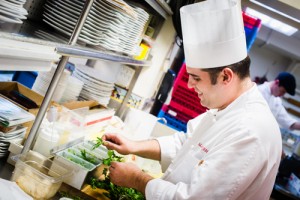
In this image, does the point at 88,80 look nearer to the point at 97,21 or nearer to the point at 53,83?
the point at 97,21

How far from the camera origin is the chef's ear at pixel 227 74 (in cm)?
156

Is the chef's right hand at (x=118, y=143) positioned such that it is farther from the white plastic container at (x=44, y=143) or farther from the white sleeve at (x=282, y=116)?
the white sleeve at (x=282, y=116)

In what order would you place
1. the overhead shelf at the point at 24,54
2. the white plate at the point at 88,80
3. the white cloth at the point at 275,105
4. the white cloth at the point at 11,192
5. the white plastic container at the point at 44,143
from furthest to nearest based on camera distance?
the white cloth at the point at 275,105, the white plate at the point at 88,80, the white plastic container at the point at 44,143, the white cloth at the point at 11,192, the overhead shelf at the point at 24,54

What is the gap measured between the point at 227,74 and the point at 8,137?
3.87ft

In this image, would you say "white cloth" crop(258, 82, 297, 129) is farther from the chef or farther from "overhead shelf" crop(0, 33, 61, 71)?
"overhead shelf" crop(0, 33, 61, 71)

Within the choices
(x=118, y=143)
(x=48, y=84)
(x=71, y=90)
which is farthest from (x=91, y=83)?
(x=118, y=143)

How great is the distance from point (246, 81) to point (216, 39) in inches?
11.8

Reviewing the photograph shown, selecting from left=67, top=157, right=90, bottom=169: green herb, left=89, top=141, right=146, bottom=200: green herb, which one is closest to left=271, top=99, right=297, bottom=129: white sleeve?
left=89, top=141, right=146, bottom=200: green herb

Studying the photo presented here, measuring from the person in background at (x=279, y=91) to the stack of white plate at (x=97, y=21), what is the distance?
351cm

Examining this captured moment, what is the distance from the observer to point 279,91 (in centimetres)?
490

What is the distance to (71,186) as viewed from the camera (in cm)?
165

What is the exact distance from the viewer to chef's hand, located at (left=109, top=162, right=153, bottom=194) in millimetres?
1557

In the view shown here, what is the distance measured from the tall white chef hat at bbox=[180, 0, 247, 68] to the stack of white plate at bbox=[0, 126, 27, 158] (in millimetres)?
1034

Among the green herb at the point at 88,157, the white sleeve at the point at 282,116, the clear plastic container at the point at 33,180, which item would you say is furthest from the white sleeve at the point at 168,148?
the white sleeve at the point at 282,116
